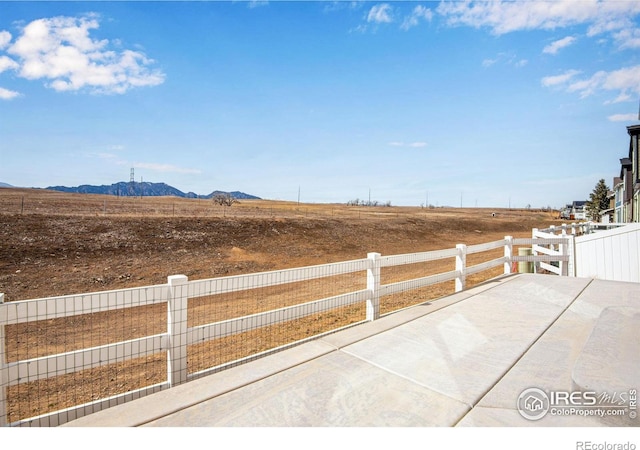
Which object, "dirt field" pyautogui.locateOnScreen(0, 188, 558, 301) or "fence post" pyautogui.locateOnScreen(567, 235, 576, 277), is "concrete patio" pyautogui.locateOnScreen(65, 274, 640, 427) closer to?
"fence post" pyautogui.locateOnScreen(567, 235, 576, 277)

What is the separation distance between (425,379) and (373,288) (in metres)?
2.28

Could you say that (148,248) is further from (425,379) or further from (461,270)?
(425,379)

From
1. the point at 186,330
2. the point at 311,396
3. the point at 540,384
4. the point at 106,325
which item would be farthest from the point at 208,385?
the point at 106,325

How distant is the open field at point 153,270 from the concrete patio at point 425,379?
259 centimetres

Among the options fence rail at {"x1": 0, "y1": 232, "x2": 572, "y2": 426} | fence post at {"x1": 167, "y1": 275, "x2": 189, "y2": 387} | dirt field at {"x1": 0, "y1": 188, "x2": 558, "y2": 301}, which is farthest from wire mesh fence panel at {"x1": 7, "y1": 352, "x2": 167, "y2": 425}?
dirt field at {"x1": 0, "y1": 188, "x2": 558, "y2": 301}

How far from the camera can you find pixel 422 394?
3502mm

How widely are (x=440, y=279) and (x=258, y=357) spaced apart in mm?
4491

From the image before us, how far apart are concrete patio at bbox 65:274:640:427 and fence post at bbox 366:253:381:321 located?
0.80 ft

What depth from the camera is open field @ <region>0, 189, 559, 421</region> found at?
243 inches

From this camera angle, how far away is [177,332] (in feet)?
12.7

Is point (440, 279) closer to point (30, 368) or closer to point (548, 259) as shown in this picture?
point (548, 259)

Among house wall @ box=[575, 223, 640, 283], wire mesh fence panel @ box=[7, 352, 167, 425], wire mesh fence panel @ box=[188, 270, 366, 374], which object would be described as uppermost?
house wall @ box=[575, 223, 640, 283]

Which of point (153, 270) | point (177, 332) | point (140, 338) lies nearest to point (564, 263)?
point (177, 332)
